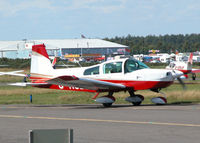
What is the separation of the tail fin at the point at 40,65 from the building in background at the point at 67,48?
341ft

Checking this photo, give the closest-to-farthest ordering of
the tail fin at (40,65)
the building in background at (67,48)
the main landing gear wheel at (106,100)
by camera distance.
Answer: the main landing gear wheel at (106,100) → the tail fin at (40,65) → the building in background at (67,48)

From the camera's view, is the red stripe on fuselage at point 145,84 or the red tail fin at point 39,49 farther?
the red tail fin at point 39,49

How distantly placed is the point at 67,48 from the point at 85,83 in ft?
373

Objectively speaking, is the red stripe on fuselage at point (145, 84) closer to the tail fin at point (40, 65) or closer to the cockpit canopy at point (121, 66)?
the cockpit canopy at point (121, 66)

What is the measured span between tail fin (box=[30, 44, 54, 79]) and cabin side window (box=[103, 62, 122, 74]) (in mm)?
2878

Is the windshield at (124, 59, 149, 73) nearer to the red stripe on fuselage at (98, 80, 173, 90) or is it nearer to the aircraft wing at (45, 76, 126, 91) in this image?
the red stripe on fuselage at (98, 80, 173, 90)

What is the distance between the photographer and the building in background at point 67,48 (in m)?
127

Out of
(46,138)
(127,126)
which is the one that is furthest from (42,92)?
(46,138)

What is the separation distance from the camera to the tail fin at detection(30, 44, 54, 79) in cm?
2114

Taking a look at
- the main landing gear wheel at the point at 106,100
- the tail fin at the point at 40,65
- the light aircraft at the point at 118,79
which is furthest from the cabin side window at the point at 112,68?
the tail fin at the point at 40,65

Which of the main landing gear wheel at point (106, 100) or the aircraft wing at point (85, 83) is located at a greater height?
the aircraft wing at point (85, 83)

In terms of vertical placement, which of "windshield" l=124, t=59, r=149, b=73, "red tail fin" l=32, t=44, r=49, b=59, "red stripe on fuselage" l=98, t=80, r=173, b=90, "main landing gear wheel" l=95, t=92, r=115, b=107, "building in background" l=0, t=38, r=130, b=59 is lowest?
"main landing gear wheel" l=95, t=92, r=115, b=107

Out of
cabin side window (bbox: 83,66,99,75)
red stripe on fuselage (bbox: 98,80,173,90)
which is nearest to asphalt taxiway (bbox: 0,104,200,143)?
red stripe on fuselage (bbox: 98,80,173,90)

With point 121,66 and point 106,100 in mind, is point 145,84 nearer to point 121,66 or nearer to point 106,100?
point 121,66
